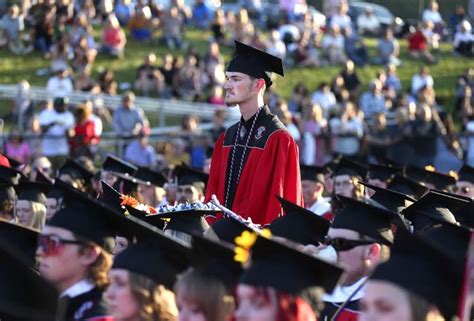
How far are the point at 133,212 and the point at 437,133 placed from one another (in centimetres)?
1457

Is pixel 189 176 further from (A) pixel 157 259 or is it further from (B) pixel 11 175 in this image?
(A) pixel 157 259

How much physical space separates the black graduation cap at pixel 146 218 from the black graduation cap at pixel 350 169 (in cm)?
452

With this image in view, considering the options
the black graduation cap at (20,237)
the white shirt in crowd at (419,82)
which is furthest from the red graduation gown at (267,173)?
the white shirt in crowd at (419,82)

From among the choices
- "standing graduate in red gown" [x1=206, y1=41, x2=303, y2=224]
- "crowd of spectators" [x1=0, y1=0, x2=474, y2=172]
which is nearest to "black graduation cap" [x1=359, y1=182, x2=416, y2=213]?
"standing graduate in red gown" [x1=206, y1=41, x2=303, y2=224]

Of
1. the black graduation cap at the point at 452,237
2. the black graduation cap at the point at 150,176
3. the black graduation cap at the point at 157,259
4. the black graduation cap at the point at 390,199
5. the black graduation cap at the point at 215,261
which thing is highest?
the black graduation cap at the point at 215,261

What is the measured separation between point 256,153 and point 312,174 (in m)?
3.72

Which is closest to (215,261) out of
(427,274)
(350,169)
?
(427,274)

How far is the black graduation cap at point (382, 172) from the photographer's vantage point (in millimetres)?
13352

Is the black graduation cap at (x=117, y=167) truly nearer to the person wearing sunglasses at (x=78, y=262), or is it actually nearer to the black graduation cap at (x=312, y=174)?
the black graduation cap at (x=312, y=174)

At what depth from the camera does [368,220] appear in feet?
26.3

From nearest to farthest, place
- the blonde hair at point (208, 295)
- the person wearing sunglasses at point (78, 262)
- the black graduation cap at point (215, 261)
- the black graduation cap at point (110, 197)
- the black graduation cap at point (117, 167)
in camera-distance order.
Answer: the blonde hair at point (208, 295)
the black graduation cap at point (215, 261)
the person wearing sunglasses at point (78, 262)
the black graduation cap at point (110, 197)
the black graduation cap at point (117, 167)

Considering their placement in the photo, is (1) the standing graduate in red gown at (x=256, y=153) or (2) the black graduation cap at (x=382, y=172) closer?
(1) the standing graduate in red gown at (x=256, y=153)

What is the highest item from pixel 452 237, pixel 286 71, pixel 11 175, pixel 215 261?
pixel 215 261

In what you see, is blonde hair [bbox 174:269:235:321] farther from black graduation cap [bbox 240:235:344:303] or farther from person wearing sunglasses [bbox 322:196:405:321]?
person wearing sunglasses [bbox 322:196:405:321]
